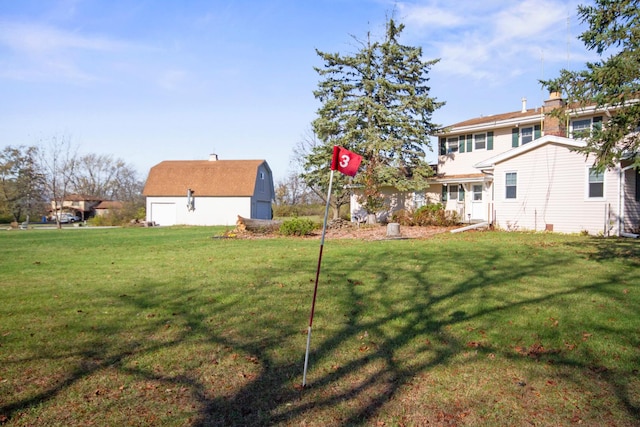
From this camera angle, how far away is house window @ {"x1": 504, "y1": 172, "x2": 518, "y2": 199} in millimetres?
20328

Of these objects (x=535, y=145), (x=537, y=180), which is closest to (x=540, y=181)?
(x=537, y=180)

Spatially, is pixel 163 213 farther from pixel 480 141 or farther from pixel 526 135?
pixel 526 135

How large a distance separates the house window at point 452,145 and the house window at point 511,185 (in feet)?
21.8

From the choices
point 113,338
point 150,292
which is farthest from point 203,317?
point 150,292

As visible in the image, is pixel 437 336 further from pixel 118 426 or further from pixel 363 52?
pixel 363 52

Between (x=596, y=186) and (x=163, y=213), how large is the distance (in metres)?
32.3

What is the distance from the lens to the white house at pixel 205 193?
37.6 meters

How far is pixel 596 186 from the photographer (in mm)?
17656

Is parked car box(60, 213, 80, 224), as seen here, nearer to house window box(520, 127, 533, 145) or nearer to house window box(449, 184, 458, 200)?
house window box(449, 184, 458, 200)

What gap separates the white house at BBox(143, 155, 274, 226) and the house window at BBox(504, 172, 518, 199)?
71.3 feet

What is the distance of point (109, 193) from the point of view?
6994 centimetres

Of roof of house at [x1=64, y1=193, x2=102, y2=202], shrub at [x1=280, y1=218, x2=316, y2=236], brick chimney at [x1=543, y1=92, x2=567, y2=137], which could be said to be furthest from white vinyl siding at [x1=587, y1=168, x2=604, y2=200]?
roof of house at [x1=64, y1=193, x2=102, y2=202]

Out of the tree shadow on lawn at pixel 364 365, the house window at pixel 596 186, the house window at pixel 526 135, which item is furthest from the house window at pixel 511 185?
the tree shadow on lawn at pixel 364 365

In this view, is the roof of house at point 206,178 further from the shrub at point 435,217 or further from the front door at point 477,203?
the front door at point 477,203
